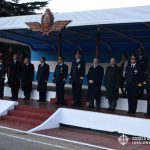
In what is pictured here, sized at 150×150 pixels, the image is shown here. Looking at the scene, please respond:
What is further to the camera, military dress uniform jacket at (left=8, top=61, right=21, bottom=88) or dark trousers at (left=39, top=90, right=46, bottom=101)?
military dress uniform jacket at (left=8, top=61, right=21, bottom=88)

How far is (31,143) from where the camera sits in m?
8.48

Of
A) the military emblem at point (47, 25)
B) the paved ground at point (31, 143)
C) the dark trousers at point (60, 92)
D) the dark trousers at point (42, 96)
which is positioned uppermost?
the military emblem at point (47, 25)

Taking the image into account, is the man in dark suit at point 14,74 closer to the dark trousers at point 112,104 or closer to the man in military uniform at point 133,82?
the dark trousers at point 112,104

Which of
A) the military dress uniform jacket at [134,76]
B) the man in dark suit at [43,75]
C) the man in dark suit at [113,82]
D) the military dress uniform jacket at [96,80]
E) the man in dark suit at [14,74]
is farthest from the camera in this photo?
the man in dark suit at [14,74]

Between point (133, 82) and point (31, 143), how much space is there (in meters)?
3.31

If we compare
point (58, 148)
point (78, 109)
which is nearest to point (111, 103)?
point (78, 109)

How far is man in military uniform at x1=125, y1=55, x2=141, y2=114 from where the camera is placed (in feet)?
33.4

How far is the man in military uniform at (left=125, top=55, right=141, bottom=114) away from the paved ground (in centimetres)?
239

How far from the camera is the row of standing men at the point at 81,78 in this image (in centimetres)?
1023

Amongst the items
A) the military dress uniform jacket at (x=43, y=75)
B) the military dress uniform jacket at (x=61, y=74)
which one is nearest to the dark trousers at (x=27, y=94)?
the military dress uniform jacket at (x=43, y=75)

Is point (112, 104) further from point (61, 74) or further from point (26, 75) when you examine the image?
point (26, 75)

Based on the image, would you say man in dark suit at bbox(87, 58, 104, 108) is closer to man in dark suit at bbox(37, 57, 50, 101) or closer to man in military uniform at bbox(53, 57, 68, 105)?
man in military uniform at bbox(53, 57, 68, 105)

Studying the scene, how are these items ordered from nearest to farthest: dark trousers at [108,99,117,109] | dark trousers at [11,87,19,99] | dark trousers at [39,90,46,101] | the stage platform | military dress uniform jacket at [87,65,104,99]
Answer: the stage platform, dark trousers at [108,99,117,109], military dress uniform jacket at [87,65,104,99], dark trousers at [39,90,46,101], dark trousers at [11,87,19,99]

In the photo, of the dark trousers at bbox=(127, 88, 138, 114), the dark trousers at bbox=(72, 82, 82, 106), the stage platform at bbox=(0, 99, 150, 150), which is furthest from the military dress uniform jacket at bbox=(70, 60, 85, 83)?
the dark trousers at bbox=(127, 88, 138, 114)
